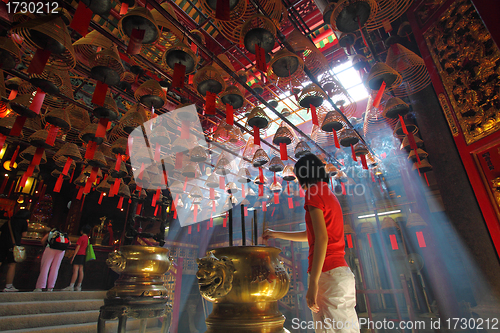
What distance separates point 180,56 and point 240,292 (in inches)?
105

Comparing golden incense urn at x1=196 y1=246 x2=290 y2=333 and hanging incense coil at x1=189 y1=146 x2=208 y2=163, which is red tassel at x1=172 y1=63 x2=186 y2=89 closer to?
hanging incense coil at x1=189 y1=146 x2=208 y2=163

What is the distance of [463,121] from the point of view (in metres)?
2.74

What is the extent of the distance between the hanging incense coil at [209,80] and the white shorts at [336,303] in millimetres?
2399

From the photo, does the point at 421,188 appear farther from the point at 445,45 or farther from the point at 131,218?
the point at 131,218

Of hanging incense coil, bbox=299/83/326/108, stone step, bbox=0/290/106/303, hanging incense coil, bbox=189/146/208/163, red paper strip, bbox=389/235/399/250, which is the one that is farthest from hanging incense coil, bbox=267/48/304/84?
red paper strip, bbox=389/235/399/250

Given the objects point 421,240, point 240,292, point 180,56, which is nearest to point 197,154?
point 180,56

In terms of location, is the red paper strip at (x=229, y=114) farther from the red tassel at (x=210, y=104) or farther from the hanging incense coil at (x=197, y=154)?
the hanging incense coil at (x=197, y=154)

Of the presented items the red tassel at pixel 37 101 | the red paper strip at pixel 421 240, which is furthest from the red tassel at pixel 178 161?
the red paper strip at pixel 421 240

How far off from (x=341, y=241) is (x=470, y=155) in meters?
2.50

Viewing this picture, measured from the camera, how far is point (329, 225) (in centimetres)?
131

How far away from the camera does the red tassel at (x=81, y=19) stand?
6.08 ft

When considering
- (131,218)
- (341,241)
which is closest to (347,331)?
(341,241)

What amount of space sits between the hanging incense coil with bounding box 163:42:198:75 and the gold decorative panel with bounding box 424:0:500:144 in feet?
10.7

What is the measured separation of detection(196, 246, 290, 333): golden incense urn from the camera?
0.68 meters
